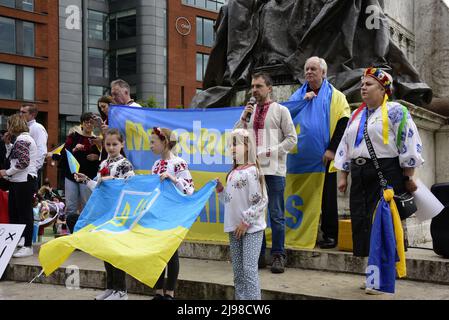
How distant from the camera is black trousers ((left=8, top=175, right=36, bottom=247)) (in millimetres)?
7617

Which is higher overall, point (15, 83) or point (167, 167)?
point (15, 83)

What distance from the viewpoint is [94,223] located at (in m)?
5.50

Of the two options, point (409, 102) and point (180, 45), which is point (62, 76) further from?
point (409, 102)

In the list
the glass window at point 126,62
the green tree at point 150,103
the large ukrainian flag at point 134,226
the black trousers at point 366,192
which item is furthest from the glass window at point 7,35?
the black trousers at point 366,192

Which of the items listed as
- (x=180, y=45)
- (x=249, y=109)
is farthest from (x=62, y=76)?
(x=249, y=109)

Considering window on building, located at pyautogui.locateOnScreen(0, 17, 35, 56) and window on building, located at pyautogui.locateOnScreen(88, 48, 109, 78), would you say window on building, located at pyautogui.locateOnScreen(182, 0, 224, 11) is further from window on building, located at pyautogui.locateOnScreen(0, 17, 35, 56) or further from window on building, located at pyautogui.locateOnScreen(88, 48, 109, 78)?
window on building, located at pyautogui.locateOnScreen(0, 17, 35, 56)

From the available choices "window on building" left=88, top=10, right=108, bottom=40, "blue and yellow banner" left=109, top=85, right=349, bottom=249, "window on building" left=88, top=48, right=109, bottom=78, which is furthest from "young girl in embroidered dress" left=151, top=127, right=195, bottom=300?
"window on building" left=88, top=10, right=108, bottom=40

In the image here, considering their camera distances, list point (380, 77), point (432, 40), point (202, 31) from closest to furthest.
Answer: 1. point (380, 77)
2. point (432, 40)
3. point (202, 31)

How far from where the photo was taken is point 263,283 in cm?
541

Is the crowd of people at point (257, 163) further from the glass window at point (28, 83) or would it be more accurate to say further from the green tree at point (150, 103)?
the glass window at point (28, 83)

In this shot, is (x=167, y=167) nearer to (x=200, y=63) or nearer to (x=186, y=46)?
(x=186, y=46)

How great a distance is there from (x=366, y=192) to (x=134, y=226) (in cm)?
215

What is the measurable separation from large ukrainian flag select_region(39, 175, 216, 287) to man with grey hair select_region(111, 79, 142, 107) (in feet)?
7.28

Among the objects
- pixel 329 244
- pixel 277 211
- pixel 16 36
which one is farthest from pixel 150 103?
pixel 277 211
